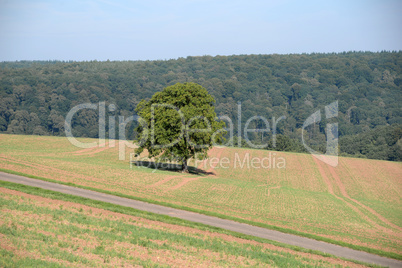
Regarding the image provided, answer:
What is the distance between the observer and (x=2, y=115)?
132 meters

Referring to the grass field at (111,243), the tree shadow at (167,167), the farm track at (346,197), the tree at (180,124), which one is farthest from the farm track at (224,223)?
the tree shadow at (167,167)

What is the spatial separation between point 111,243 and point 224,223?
11.5m

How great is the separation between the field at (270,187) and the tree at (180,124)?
148 inches

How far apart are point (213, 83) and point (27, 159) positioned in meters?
142

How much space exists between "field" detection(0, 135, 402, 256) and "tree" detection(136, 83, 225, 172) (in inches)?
148

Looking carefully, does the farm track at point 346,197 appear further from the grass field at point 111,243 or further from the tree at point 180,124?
the tree at point 180,124

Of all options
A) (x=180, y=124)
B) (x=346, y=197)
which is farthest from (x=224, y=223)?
(x=346, y=197)

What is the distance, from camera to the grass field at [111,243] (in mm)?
18250

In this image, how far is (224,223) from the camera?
1200 inches

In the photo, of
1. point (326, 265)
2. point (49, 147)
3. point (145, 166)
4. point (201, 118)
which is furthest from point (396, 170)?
point (49, 147)

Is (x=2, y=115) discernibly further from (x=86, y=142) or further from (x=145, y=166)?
(x=145, y=166)

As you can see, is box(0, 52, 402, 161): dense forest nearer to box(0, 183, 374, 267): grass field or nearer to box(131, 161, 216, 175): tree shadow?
box(131, 161, 216, 175): tree shadow

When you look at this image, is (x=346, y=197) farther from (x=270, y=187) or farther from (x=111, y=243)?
(x=111, y=243)

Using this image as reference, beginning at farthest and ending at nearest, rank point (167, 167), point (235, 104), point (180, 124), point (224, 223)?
point (235, 104)
point (167, 167)
point (180, 124)
point (224, 223)
